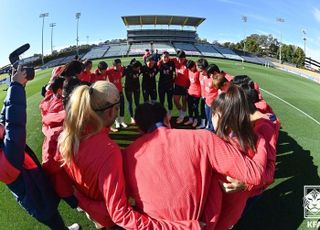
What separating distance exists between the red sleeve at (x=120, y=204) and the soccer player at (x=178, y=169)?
0.05m

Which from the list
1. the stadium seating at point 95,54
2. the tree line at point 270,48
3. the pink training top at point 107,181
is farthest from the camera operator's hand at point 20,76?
the tree line at point 270,48

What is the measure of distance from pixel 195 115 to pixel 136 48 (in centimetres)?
5376

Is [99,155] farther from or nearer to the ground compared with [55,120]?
farther from the ground

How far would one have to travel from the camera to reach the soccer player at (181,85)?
1008cm

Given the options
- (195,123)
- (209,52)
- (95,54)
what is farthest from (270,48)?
(195,123)

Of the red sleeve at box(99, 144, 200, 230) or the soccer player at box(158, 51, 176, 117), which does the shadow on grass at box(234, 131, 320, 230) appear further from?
the soccer player at box(158, 51, 176, 117)

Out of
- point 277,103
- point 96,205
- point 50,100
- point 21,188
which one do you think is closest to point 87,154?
point 96,205

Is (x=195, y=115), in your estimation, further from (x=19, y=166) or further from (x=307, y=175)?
(x=19, y=166)

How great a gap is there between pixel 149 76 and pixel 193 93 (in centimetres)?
143

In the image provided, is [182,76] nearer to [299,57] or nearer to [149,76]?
[149,76]

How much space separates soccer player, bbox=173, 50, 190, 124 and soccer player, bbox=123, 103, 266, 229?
761 cm

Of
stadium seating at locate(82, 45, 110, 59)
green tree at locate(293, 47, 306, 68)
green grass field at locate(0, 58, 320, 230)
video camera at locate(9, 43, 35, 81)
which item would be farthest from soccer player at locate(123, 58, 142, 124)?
green tree at locate(293, 47, 306, 68)

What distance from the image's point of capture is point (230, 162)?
7.84ft

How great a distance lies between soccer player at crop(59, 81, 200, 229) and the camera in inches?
94.8
